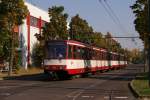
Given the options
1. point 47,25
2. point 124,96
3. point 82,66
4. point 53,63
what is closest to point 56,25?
point 47,25

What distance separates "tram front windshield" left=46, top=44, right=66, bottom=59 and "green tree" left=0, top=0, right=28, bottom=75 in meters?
13.1

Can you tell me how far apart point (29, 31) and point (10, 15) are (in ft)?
82.8

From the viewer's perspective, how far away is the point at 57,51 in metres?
39.2

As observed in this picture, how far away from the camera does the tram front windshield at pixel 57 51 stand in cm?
3912

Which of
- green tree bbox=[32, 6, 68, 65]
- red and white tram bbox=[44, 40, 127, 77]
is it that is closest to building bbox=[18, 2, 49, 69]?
green tree bbox=[32, 6, 68, 65]

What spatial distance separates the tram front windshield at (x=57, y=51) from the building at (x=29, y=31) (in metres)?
33.5

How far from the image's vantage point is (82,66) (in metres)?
44.6

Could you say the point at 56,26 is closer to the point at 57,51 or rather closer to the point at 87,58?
the point at 87,58

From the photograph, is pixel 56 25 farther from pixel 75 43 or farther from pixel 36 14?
pixel 75 43

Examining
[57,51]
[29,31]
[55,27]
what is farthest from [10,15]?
[29,31]

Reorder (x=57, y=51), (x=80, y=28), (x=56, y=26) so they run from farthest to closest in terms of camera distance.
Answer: (x=80, y=28) < (x=56, y=26) < (x=57, y=51)

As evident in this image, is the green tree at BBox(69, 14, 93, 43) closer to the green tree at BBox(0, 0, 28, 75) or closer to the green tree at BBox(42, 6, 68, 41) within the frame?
the green tree at BBox(42, 6, 68, 41)

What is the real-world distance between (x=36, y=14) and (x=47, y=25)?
9.43m

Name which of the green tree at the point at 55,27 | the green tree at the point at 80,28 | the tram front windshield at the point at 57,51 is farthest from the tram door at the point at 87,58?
the green tree at the point at 80,28
